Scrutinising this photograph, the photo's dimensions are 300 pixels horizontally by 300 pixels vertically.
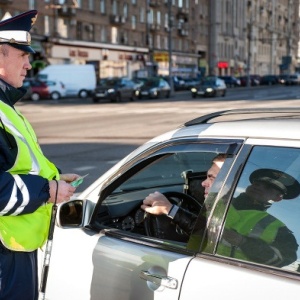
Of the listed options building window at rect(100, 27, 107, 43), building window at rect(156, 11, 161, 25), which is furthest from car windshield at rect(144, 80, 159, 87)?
building window at rect(156, 11, 161, 25)

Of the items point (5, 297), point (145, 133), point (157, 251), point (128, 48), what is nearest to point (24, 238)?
point (5, 297)

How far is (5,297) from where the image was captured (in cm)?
244

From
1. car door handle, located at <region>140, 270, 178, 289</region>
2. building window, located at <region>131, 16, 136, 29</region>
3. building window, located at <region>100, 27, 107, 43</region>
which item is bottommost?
car door handle, located at <region>140, 270, 178, 289</region>

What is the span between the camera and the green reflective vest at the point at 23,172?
2.41 metres

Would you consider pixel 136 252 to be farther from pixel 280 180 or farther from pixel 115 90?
pixel 115 90

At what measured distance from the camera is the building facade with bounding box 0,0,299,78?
50.0 m

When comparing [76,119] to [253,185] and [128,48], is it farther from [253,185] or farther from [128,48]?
[128,48]

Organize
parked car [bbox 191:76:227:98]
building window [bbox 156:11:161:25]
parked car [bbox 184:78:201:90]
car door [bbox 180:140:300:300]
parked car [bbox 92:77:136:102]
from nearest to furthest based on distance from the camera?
car door [bbox 180:140:300:300] < parked car [bbox 92:77:136:102] < parked car [bbox 191:76:227:98] < parked car [bbox 184:78:201:90] < building window [bbox 156:11:161:25]

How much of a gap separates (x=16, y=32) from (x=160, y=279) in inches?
45.4

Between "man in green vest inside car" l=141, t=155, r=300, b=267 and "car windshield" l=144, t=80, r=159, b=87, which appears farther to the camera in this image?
"car windshield" l=144, t=80, r=159, b=87

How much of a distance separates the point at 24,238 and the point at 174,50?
70.7 meters

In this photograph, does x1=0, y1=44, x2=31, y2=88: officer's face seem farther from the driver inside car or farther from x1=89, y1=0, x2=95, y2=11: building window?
x1=89, y1=0, x2=95, y2=11: building window

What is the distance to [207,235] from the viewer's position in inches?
94.0

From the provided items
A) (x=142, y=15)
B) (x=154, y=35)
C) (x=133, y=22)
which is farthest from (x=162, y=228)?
(x=154, y=35)
